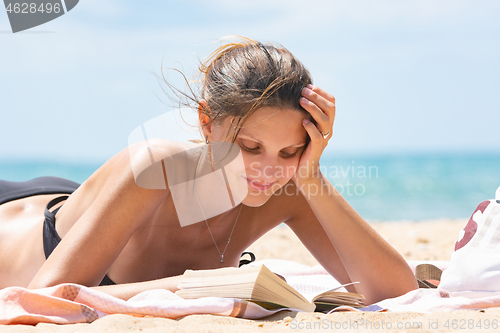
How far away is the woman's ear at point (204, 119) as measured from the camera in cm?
222

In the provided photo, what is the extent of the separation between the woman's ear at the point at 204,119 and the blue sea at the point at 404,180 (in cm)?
939

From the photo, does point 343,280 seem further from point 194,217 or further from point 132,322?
point 132,322

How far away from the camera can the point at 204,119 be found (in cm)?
224

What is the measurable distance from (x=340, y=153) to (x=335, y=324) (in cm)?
2965

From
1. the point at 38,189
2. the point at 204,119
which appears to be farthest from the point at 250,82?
the point at 38,189

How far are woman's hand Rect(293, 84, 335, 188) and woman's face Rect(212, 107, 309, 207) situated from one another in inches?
2.1

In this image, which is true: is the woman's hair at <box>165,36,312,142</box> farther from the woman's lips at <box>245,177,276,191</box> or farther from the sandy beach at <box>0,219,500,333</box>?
the sandy beach at <box>0,219,500,333</box>

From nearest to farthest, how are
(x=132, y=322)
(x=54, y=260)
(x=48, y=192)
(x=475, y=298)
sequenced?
(x=132, y=322) → (x=54, y=260) → (x=475, y=298) → (x=48, y=192)

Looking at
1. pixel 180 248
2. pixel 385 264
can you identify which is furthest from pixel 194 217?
pixel 385 264

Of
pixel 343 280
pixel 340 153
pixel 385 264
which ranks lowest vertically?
pixel 340 153

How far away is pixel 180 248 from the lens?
2.35 metres

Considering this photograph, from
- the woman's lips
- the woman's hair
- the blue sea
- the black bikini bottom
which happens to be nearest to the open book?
the woman's lips

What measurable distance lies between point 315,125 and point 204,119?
1.88ft

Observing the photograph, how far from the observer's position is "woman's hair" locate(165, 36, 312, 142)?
2057mm
